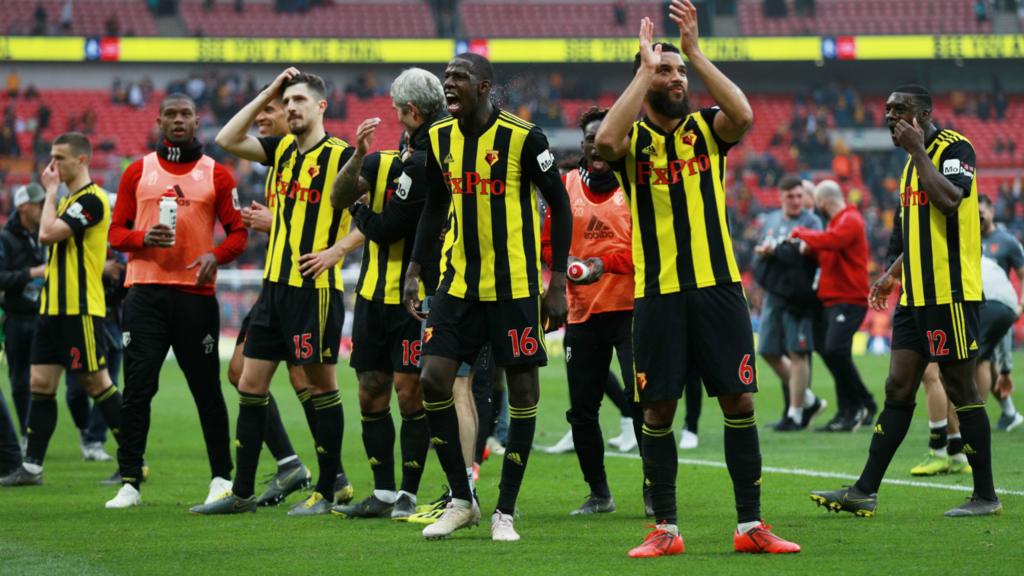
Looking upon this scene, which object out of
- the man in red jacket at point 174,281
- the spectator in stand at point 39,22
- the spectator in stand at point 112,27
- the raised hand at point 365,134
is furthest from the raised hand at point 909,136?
the spectator in stand at point 39,22

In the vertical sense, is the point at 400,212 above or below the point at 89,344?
above

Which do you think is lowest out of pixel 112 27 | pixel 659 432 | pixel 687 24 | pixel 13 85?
pixel 659 432

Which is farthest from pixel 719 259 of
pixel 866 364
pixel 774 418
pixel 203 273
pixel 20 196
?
pixel 866 364

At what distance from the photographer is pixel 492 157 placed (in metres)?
6.47

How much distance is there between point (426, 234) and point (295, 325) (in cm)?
110

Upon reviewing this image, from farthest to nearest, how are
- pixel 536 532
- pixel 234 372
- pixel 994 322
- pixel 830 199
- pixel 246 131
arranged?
pixel 830 199 < pixel 994 322 < pixel 234 372 < pixel 246 131 < pixel 536 532

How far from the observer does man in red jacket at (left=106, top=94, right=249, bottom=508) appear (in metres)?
8.12

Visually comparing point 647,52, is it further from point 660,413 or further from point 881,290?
point 881,290

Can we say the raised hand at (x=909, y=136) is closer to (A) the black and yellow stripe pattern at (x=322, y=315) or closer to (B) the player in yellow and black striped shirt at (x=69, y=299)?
(A) the black and yellow stripe pattern at (x=322, y=315)

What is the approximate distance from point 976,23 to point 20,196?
43505 millimetres

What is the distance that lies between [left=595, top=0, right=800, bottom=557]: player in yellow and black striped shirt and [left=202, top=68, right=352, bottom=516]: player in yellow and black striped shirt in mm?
2169

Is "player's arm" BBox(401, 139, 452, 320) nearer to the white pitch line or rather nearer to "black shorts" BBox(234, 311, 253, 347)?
"black shorts" BBox(234, 311, 253, 347)

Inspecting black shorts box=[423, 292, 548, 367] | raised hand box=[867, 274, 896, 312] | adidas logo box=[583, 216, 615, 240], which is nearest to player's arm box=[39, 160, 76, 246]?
adidas logo box=[583, 216, 615, 240]

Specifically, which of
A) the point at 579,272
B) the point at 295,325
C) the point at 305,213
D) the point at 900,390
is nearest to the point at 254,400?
the point at 295,325
